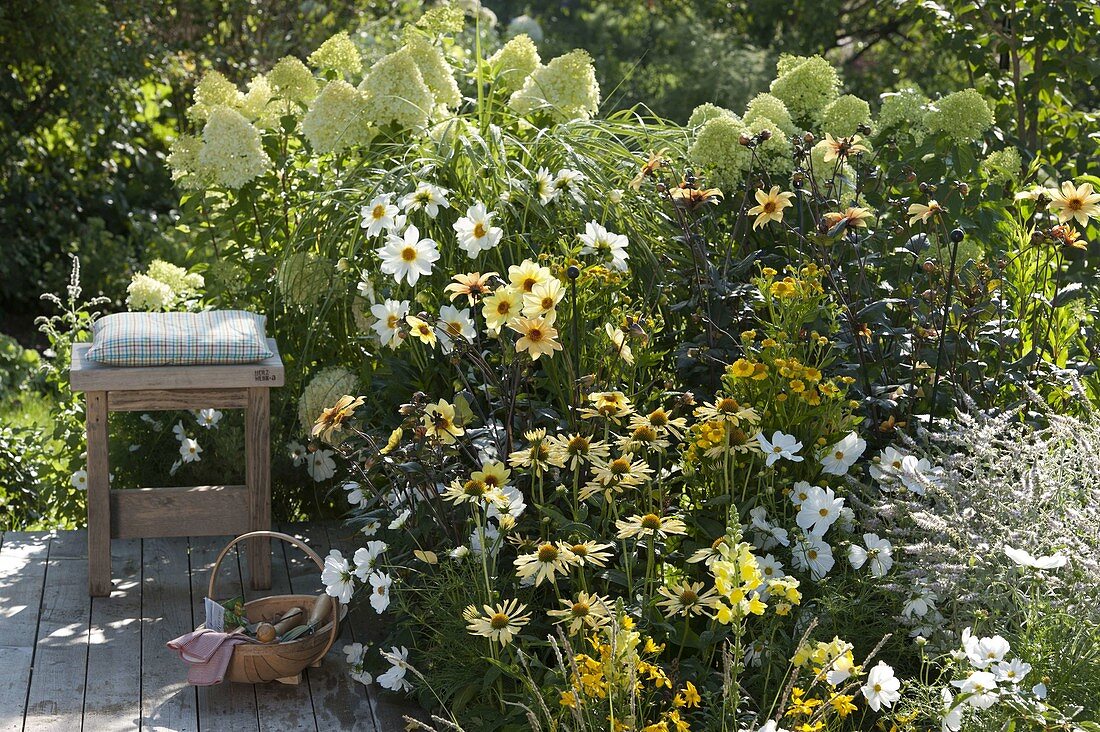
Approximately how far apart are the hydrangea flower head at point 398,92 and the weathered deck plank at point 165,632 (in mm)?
1289

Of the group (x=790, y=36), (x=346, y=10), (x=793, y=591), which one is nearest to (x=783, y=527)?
(x=793, y=591)

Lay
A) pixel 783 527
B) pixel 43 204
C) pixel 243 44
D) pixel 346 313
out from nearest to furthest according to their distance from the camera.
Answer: pixel 783 527
pixel 346 313
pixel 43 204
pixel 243 44

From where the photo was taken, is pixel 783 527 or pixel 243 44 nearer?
pixel 783 527

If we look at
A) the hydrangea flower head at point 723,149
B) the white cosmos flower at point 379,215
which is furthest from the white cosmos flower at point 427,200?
the hydrangea flower head at point 723,149

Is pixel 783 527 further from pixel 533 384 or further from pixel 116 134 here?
pixel 116 134

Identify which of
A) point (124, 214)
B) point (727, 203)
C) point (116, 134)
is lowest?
point (124, 214)

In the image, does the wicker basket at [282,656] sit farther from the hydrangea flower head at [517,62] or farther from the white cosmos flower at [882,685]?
the hydrangea flower head at [517,62]

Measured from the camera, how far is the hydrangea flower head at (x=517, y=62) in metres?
3.46

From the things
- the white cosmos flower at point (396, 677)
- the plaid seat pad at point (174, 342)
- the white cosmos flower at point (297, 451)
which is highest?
the plaid seat pad at point (174, 342)

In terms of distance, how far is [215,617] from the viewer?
8.25ft

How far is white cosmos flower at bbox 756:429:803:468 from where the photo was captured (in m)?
2.27

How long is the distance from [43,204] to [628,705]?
5184 millimetres

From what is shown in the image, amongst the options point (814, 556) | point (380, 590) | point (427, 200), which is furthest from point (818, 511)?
point (427, 200)

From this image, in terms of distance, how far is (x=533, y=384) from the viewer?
275 centimetres
